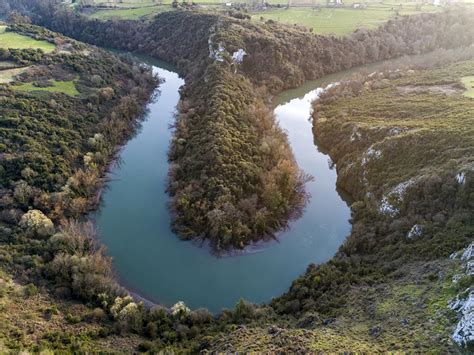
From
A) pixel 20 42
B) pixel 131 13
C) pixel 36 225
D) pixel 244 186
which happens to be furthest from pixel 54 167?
pixel 131 13

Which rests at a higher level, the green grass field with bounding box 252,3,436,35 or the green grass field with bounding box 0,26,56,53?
the green grass field with bounding box 252,3,436,35

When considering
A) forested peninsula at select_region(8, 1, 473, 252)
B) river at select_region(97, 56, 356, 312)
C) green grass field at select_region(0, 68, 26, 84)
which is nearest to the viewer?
river at select_region(97, 56, 356, 312)

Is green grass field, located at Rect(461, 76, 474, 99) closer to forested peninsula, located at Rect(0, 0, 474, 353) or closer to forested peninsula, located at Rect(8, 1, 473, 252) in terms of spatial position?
forested peninsula, located at Rect(0, 0, 474, 353)

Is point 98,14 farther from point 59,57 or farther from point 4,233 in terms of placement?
point 4,233

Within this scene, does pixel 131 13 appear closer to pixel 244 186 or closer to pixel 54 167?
pixel 54 167

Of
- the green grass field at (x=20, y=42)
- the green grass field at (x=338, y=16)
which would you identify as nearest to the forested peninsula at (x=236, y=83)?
the green grass field at (x=338, y=16)

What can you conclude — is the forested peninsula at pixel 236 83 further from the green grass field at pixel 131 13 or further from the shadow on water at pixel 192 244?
the green grass field at pixel 131 13

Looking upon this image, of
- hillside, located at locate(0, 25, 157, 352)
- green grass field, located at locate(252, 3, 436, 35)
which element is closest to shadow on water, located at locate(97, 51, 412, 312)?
hillside, located at locate(0, 25, 157, 352)
